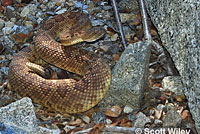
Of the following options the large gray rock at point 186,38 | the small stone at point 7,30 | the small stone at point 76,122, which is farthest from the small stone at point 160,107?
the small stone at point 7,30

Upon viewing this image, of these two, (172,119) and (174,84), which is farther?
(174,84)

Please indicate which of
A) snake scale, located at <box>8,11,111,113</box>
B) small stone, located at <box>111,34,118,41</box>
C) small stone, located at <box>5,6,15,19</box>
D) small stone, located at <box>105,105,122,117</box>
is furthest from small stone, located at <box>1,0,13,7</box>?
small stone, located at <box>105,105,122,117</box>

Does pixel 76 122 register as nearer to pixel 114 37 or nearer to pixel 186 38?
pixel 186 38

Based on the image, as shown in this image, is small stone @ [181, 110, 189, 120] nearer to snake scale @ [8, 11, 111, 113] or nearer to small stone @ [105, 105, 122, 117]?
small stone @ [105, 105, 122, 117]

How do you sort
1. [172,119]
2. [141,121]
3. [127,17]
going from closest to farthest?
[172,119] → [141,121] → [127,17]

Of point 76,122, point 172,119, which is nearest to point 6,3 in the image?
point 76,122

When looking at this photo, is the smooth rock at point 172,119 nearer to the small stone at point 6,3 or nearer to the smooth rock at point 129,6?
the smooth rock at point 129,6
